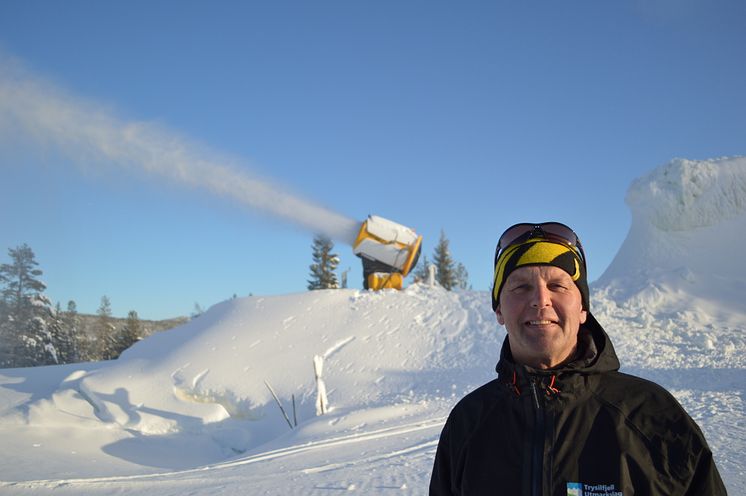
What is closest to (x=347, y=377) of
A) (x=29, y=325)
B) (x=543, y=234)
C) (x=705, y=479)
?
(x=543, y=234)

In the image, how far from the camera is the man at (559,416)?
1662 millimetres

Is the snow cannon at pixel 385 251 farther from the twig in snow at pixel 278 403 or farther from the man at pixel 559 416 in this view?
the man at pixel 559 416

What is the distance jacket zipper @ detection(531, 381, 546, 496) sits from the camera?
5.58 feet

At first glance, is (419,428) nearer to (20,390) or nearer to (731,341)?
(731,341)

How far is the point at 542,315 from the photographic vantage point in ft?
6.18

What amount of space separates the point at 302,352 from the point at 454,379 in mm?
4953

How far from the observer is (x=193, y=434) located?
12.7 metres

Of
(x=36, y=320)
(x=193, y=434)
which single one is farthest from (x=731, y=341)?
(x=36, y=320)

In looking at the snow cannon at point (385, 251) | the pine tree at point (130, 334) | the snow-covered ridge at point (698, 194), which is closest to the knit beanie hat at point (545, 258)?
the snow cannon at point (385, 251)

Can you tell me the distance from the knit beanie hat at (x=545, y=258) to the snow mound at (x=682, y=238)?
15880 mm

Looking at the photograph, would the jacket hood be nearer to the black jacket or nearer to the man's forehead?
the black jacket

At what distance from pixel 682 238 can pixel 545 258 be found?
19.7m

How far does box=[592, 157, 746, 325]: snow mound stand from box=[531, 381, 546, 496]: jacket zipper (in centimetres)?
1616

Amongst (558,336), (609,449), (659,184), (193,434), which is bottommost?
(193,434)
